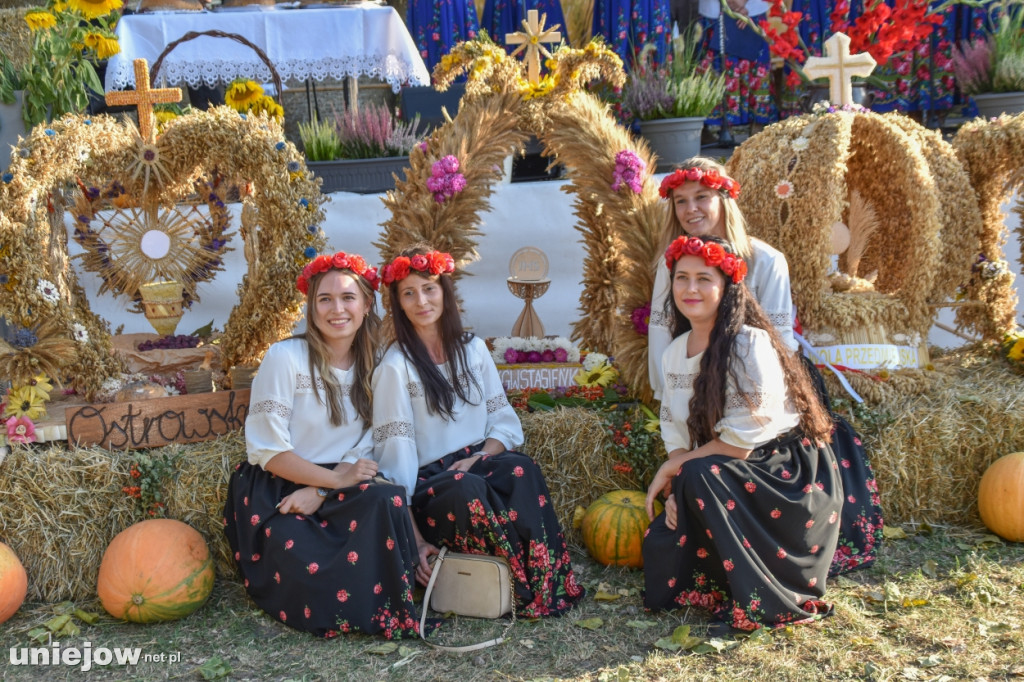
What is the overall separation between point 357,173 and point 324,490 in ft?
8.59

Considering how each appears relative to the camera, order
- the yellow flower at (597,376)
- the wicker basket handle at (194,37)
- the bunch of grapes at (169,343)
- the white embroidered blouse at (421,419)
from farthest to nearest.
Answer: the wicker basket handle at (194,37), the bunch of grapes at (169,343), the yellow flower at (597,376), the white embroidered blouse at (421,419)

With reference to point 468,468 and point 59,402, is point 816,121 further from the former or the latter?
point 59,402

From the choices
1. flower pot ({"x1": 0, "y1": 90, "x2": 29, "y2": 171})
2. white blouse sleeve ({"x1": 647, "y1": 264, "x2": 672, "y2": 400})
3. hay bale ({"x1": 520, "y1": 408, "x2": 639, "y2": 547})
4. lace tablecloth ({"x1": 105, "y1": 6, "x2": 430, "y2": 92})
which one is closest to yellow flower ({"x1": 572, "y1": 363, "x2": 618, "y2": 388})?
hay bale ({"x1": 520, "y1": 408, "x2": 639, "y2": 547})

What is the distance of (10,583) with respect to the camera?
322cm

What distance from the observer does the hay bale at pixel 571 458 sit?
3850mm

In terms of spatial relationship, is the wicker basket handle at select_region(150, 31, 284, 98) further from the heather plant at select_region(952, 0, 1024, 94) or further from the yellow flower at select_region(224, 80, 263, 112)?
the heather plant at select_region(952, 0, 1024, 94)

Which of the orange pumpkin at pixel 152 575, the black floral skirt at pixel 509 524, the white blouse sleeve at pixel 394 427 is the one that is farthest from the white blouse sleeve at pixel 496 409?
the orange pumpkin at pixel 152 575

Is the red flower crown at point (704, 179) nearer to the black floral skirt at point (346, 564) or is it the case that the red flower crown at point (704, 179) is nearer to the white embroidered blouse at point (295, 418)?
the white embroidered blouse at point (295, 418)

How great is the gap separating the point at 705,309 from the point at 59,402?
2742mm

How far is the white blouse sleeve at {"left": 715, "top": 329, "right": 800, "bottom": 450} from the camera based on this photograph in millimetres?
3092

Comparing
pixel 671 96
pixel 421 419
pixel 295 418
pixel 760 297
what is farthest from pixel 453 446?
pixel 671 96

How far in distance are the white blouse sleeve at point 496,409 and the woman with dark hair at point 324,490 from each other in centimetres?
44

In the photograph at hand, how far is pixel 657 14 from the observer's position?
700cm

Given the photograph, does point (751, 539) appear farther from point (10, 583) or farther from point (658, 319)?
point (10, 583)
